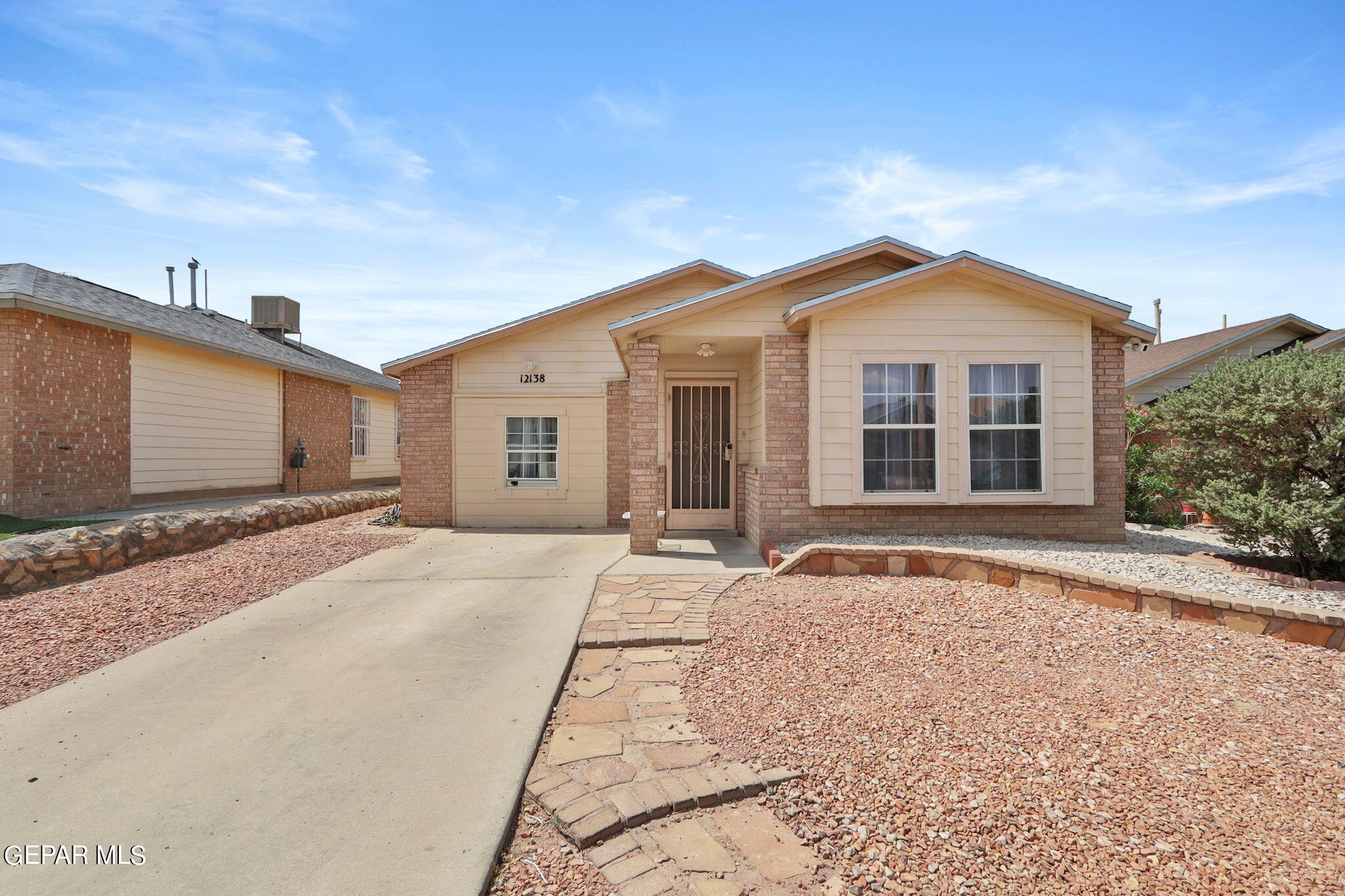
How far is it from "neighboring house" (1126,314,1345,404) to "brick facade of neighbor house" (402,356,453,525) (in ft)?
49.9

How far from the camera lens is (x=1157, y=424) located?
692cm

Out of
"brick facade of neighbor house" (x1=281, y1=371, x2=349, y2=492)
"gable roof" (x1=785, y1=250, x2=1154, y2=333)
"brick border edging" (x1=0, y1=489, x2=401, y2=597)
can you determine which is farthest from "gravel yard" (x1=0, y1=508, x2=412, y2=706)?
"brick facade of neighbor house" (x1=281, y1=371, x2=349, y2=492)

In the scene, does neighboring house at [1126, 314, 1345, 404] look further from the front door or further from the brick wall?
the front door

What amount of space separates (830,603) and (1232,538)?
13.7 ft

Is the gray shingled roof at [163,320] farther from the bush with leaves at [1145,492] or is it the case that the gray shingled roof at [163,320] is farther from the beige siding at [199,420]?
the bush with leaves at [1145,492]

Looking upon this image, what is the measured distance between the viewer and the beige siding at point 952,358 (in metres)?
6.97

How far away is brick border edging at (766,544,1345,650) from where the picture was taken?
411 centimetres

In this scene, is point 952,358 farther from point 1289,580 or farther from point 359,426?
point 359,426

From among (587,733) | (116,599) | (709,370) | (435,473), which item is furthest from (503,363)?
(587,733)

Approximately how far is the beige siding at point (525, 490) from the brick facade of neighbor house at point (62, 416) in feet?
18.0

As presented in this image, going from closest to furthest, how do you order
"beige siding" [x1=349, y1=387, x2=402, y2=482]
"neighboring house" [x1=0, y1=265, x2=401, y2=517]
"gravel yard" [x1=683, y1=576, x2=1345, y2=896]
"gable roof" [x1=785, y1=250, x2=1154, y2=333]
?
1. "gravel yard" [x1=683, y1=576, x2=1345, y2=896]
2. "gable roof" [x1=785, y1=250, x2=1154, y2=333]
3. "neighboring house" [x1=0, y1=265, x2=401, y2=517]
4. "beige siding" [x1=349, y1=387, x2=402, y2=482]

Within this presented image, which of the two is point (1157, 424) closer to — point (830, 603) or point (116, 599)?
point (830, 603)

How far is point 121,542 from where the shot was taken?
6.89 m

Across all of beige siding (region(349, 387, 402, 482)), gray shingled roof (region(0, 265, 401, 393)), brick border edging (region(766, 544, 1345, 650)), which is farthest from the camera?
beige siding (region(349, 387, 402, 482))
